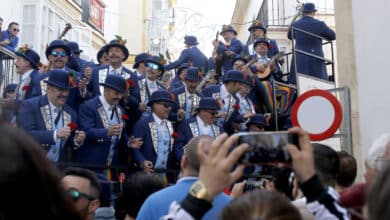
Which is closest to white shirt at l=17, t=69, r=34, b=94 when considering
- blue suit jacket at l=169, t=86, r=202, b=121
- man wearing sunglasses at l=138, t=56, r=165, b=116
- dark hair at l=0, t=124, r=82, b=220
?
man wearing sunglasses at l=138, t=56, r=165, b=116

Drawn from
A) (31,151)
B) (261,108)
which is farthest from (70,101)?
(31,151)

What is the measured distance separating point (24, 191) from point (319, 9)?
20946 millimetres

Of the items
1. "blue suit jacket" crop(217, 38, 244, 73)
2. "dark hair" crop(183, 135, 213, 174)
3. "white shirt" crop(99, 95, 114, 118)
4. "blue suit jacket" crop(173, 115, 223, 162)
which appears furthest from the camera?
"blue suit jacket" crop(217, 38, 244, 73)

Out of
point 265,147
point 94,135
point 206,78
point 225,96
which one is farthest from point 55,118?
point 265,147

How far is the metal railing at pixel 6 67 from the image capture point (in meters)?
11.4

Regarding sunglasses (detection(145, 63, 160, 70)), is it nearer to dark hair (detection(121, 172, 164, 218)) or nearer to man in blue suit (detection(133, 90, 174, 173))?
man in blue suit (detection(133, 90, 174, 173))

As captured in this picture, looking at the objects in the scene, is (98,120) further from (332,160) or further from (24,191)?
(24,191)

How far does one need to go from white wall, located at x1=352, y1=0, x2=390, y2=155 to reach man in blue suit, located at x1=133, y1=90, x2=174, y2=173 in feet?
9.35

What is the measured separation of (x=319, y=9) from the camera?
2120 centimetres

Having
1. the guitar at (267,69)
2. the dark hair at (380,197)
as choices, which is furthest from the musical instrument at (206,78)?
the dark hair at (380,197)

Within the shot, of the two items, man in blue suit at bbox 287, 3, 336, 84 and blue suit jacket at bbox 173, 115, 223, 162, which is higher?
man in blue suit at bbox 287, 3, 336, 84

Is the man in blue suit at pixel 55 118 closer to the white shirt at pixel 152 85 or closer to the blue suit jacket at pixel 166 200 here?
the white shirt at pixel 152 85

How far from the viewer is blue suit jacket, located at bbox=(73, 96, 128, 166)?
7129 millimetres

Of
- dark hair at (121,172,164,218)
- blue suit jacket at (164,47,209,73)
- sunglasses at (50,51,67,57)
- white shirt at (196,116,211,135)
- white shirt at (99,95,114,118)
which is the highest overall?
blue suit jacket at (164,47,209,73)
